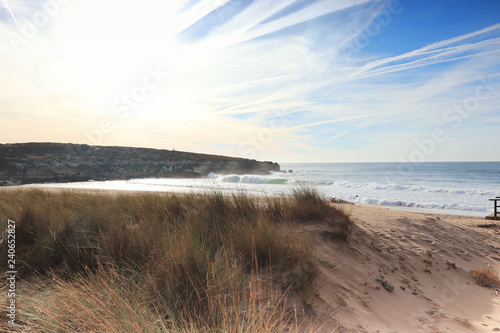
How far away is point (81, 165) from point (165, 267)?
38.2 meters

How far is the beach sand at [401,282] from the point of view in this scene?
368 cm

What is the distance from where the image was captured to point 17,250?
4664 millimetres

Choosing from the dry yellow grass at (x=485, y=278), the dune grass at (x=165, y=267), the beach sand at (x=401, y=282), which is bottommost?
the dry yellow grass at (x=485, y=278)

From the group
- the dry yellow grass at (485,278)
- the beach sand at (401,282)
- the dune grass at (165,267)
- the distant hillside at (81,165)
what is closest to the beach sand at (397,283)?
the beach sand at (401,282)

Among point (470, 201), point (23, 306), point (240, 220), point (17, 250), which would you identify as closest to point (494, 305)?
point (240, 220)

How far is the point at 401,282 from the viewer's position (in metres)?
5.07

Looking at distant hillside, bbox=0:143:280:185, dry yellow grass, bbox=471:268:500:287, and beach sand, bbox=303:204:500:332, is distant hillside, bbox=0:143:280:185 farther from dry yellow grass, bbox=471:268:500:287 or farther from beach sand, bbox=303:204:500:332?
dry yellow grass, bbox=471:268:500:287

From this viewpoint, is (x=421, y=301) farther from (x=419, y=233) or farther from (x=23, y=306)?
(x=23, y=306)

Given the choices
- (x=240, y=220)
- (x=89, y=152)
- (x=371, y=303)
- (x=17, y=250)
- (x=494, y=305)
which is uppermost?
(x=89, y=152)

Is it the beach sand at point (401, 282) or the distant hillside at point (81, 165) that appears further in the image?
the distant hillside at point (81, 165)

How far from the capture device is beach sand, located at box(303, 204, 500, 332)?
3682 millimetres

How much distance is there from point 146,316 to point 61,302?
1.04m

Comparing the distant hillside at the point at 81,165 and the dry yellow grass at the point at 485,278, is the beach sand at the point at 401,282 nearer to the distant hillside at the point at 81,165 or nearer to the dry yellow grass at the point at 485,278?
the dry yellow grass at the point at 485,278

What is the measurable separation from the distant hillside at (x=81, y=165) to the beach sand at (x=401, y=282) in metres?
31.8
